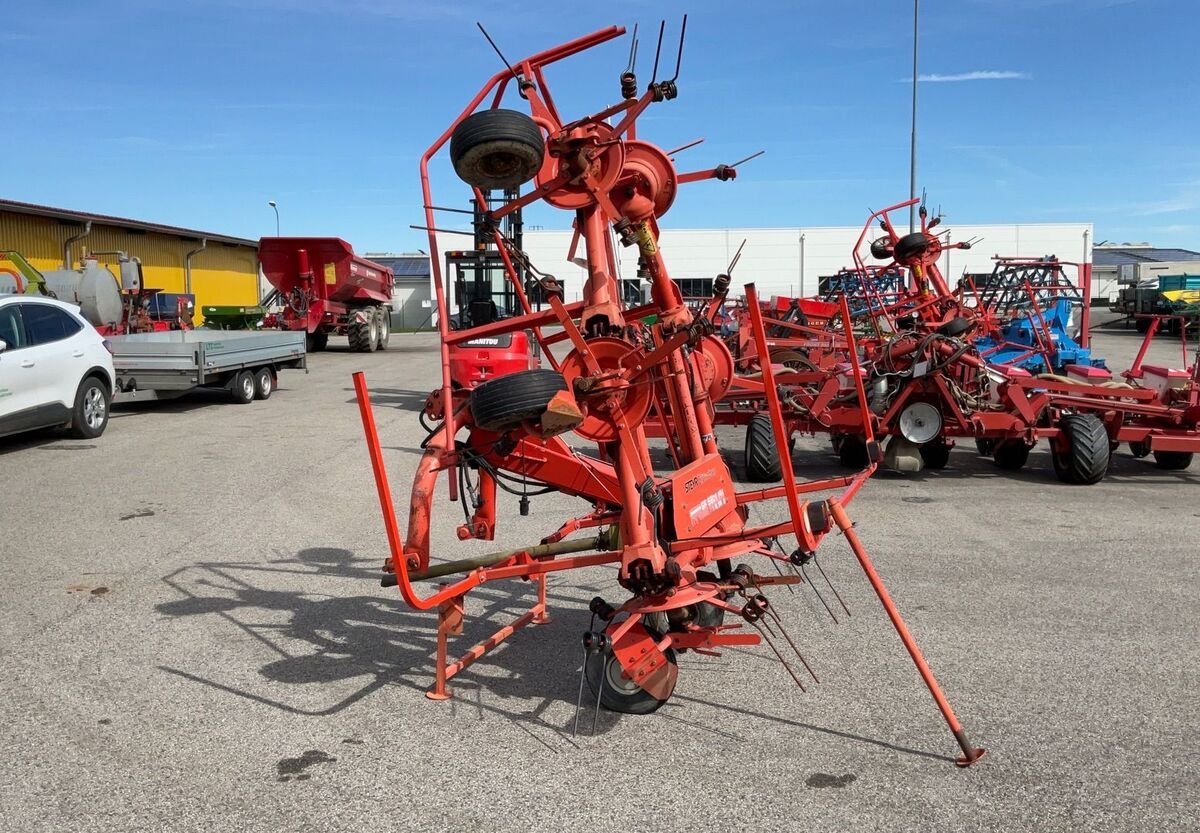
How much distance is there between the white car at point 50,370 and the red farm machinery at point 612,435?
7998 mm

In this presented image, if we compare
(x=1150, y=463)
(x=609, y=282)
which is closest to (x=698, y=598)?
(x=609, y=282)

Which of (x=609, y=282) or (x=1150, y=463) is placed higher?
(x=609, y=282)

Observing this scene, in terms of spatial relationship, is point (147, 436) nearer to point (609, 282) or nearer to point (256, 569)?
point (256, 569)

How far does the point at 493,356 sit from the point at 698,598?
10.9 meters

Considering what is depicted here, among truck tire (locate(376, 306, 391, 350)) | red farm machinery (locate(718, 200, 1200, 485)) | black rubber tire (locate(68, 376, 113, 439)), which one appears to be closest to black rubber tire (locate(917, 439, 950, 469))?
red farm machinery (locate(718, 200, 1200, 485))

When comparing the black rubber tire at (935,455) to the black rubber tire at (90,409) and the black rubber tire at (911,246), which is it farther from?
the black rubber tire at (90,409)

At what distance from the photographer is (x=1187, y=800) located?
3.63 meters

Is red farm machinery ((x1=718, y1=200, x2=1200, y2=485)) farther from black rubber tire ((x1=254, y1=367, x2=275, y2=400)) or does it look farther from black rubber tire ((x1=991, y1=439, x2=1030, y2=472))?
black rubber tire ((x1=254, y1=367, x2=275, y2=400))

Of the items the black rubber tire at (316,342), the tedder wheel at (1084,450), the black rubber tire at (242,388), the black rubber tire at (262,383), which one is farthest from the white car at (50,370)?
the black rubber tire at (316,342)

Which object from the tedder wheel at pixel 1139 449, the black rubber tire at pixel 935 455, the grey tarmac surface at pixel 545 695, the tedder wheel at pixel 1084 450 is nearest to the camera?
the grey tarmac surface at pixel 545 695

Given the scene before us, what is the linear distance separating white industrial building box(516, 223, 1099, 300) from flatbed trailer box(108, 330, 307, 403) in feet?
115

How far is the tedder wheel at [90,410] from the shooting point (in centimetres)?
1207

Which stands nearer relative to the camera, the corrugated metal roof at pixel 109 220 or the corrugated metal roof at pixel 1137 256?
the corrugated metal roof at pixel 109 220

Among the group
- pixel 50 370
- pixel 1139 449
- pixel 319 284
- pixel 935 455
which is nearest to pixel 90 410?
pixel 50 370
